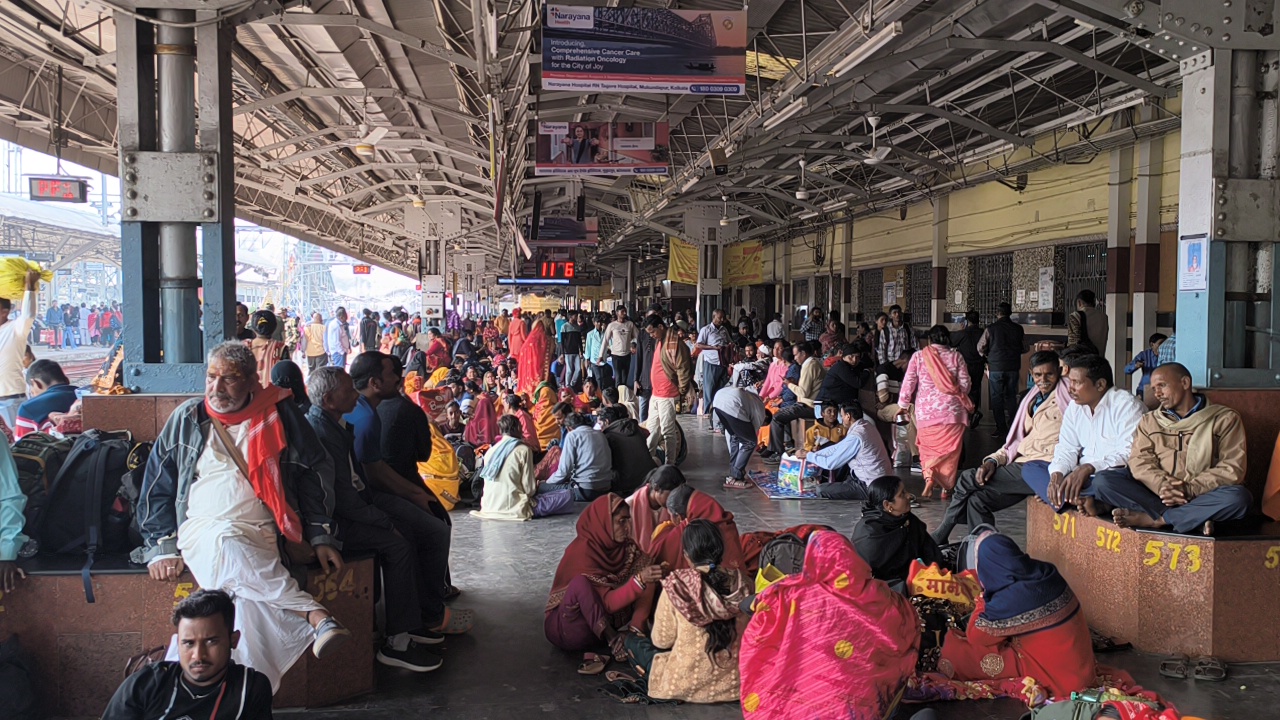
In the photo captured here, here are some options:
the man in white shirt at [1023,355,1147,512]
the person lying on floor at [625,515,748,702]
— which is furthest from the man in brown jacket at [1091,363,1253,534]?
the person lying on floor at [625,515,748,702]

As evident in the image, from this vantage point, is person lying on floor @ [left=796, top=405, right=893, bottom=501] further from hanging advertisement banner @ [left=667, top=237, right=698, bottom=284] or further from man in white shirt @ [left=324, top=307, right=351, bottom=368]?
hanging advertisement banner @ [left=667, top=237, right=698, bottom=284]

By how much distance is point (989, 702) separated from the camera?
12.6 ft

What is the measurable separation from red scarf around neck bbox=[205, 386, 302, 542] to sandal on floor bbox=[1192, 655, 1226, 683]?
13.1 feet

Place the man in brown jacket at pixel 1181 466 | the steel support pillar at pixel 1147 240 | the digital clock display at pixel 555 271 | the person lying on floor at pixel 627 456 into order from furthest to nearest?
the digital clock display at pixel 555 271 < the steel support pillar at pixel 1147 240 < the person lying on floor at pixel 627 456 < the man in brown jacket at pixel 1181 466

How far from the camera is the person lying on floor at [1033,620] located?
12.0 ft

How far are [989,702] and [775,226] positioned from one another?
63.0 feet

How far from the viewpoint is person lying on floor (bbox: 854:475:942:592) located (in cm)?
477

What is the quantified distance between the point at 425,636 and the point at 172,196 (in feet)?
8.13

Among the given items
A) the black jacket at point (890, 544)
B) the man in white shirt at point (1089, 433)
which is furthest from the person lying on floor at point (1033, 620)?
the man in white shirt at point (1089, 433)

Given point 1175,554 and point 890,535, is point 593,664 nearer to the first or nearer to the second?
point 890,535

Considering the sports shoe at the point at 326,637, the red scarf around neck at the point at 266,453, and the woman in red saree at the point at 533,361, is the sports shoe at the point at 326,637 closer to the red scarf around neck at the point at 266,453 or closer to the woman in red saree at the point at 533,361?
the red scarf around neck at the point at 266,453

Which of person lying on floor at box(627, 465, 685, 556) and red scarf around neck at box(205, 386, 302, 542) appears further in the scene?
person lying on floor at box(627, 465, 685, 556)

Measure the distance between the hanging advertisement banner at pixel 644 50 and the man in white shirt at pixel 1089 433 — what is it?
151 inches

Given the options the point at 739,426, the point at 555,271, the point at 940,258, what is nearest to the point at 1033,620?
the point at 739,426
